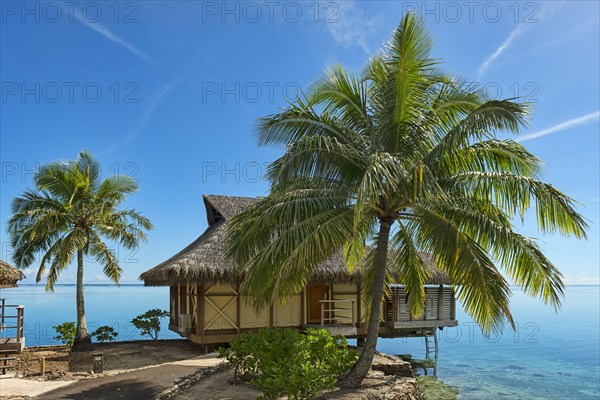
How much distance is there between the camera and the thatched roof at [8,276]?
1169 centimetres

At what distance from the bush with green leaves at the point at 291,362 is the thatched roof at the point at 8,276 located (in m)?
6.49

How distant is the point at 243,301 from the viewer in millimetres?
14445

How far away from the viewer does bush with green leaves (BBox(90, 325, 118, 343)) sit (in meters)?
15.9

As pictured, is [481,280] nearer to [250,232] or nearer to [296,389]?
[296,389]

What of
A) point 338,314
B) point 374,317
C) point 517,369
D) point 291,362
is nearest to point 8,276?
point 291,362

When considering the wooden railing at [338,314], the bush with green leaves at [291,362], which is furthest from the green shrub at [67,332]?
the bush with green leaves at [291,362]

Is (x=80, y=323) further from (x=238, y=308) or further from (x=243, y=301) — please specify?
(x=243, y=301)

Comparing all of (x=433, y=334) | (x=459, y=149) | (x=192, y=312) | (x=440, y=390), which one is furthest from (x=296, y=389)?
(x=433, y=334)

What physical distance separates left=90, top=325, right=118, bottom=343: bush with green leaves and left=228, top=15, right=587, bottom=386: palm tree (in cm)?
933

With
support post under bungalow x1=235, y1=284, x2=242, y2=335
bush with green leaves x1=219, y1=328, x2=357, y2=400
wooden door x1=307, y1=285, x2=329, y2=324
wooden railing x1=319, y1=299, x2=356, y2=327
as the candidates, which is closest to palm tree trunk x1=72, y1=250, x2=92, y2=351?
support post under bungalow x1=235, y1=284, x2=242, y2=335

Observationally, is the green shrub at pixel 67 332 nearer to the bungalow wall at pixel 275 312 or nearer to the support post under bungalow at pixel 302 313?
the bungalow wall at pixel 275 312

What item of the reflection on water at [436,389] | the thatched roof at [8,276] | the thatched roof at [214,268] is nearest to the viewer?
the thatched roof at [8,276]

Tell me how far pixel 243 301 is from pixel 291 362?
7.36m

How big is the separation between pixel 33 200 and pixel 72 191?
1.14m
